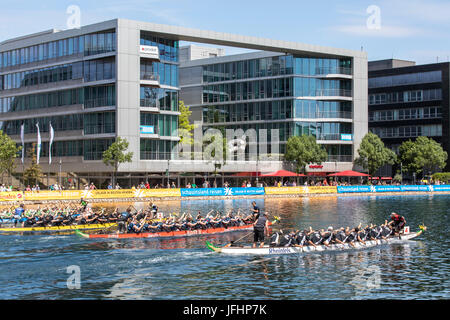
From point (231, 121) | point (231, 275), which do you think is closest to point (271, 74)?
point (231, 121)

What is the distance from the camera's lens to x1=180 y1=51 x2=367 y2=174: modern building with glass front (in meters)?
113

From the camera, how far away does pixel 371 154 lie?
111 m

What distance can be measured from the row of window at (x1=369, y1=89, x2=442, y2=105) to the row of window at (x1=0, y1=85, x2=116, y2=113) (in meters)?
71.0

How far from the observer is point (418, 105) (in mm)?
129750

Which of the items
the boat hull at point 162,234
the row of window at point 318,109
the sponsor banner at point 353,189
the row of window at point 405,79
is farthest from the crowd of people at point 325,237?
the row of window at point 405,79

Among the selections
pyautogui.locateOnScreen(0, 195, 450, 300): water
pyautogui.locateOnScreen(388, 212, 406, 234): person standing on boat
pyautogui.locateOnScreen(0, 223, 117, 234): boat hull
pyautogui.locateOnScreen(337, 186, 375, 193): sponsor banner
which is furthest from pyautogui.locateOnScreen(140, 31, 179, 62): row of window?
pyautogui.locateOnScreen(388, 212, 406, 234): person standing on boat

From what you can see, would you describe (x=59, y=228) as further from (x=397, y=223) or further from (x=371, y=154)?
(x=371, y=154)

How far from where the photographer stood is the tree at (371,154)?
111 m

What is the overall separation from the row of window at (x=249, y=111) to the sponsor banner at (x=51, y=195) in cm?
5243

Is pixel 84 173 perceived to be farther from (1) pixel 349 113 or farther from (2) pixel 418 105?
(2) pixel 418 105

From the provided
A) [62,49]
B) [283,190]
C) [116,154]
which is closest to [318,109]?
[283,190]

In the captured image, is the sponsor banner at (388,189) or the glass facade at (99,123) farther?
the sponsor banner at (388,189)

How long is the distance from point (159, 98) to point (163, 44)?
9.11 metres

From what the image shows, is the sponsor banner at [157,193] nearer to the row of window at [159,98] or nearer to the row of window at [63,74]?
the row of window at [159,98]
